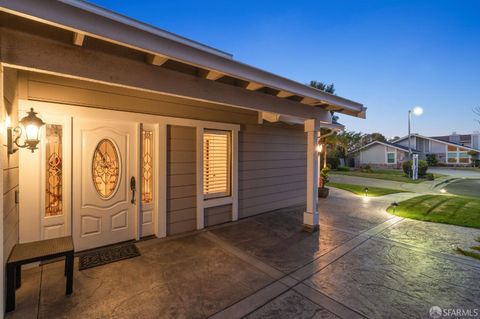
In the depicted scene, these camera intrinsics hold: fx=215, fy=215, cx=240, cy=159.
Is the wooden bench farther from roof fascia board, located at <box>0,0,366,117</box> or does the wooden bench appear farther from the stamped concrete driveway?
roof fascia board, located at <box>0,0,366,117</box>

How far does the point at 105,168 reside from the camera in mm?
3676

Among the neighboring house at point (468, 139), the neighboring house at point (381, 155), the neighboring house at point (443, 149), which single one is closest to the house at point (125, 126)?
the neighboring house at point (381, 155)

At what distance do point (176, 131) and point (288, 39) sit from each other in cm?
1149

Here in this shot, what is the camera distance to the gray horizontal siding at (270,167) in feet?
17.9

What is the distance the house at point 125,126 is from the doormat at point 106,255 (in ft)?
0.61

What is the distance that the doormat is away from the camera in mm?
3119

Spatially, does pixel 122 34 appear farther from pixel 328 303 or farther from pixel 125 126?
pixel 328 303

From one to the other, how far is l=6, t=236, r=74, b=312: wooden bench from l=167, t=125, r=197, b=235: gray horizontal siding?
1.77 metres

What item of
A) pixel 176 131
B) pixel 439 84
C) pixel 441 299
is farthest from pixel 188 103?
pixel 439 84

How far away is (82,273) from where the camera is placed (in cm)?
287

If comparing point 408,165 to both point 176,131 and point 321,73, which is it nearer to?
point 321,73

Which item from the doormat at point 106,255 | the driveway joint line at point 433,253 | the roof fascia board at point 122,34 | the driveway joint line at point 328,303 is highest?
the roof fascia board at point 122,34

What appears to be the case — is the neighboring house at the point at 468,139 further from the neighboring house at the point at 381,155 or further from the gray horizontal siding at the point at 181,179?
the gray horizontal siding at the point at 181,179

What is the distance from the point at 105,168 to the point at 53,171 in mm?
673
